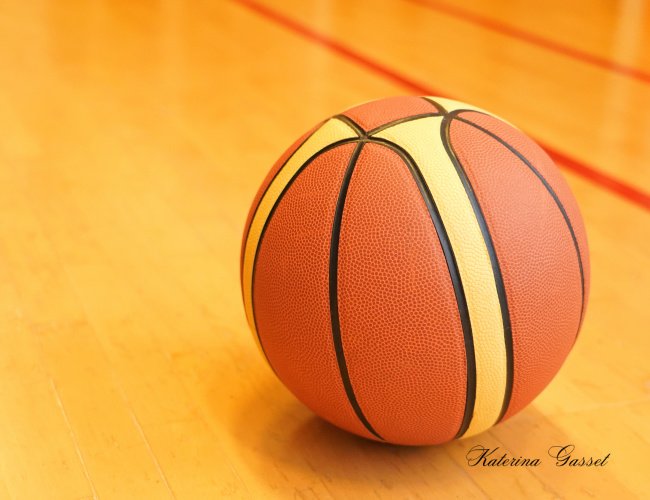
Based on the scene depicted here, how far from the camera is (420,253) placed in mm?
2078

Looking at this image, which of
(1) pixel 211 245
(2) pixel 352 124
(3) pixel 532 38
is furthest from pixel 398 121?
(3) pixel 532 38

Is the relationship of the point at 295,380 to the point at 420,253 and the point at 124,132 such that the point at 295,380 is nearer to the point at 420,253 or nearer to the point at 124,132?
the point at 420,253

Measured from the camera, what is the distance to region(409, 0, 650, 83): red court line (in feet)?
21.2

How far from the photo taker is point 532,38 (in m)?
7.54

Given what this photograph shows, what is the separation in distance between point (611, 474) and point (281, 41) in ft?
17.2

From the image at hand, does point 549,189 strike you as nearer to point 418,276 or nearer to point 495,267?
point 495,267

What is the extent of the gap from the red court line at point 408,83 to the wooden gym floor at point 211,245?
0.02 metres

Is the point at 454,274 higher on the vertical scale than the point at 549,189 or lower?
lower

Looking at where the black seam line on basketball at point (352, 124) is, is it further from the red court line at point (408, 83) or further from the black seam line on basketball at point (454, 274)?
the red court line at point (408, 83)

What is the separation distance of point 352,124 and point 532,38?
5564mm

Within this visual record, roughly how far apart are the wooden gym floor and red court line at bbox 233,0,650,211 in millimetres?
19

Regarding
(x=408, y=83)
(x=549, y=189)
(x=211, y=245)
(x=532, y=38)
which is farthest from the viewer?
(x=532, y=38)

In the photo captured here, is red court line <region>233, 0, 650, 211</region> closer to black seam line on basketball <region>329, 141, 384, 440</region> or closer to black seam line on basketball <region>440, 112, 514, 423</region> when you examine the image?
black seam line on basketball <region>440, 112, 514, 423</region>

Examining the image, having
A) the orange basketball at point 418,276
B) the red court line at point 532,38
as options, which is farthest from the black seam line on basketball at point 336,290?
the red court line at point 532,38
